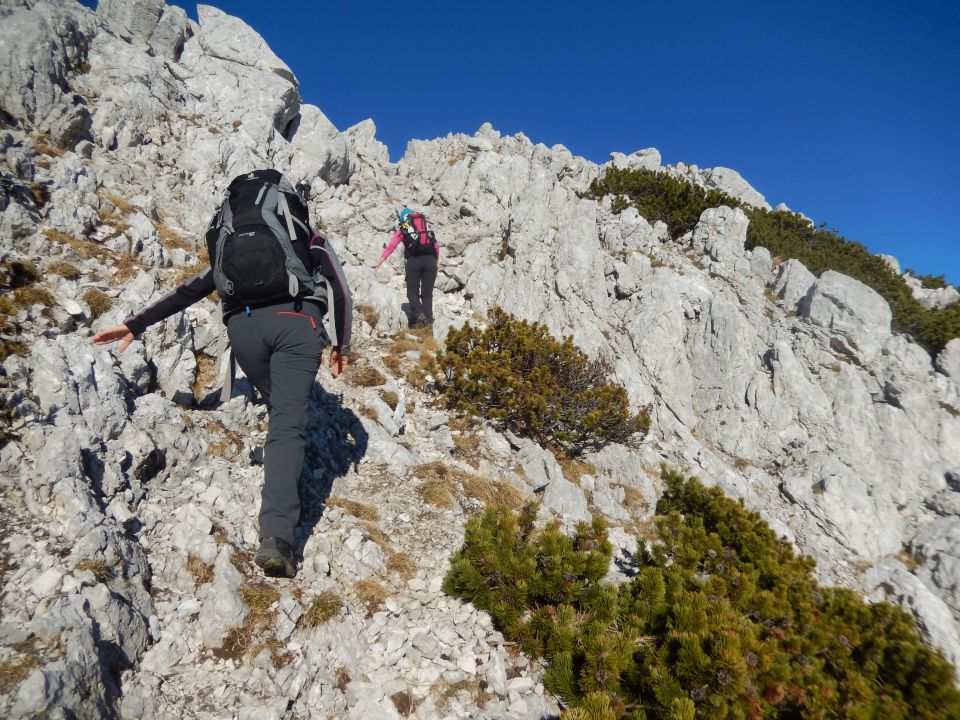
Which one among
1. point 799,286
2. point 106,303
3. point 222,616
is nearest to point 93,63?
point 106,303

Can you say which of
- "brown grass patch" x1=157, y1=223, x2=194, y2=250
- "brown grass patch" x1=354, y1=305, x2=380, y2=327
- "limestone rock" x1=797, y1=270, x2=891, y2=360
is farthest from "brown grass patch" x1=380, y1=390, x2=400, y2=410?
"limestone rock" x1=797, y1=270, x2=891, y2=360

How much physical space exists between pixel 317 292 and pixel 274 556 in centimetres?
238

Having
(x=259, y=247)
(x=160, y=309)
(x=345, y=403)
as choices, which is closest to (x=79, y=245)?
(x=160, y=309)

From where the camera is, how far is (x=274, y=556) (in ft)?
12.2

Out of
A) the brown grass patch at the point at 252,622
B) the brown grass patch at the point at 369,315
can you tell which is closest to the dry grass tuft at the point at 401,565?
Answer: the brown grass patch at the point at 252,622

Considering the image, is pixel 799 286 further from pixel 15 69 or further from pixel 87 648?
pixel 15 69

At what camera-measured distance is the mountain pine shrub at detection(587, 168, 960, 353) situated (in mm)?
18111

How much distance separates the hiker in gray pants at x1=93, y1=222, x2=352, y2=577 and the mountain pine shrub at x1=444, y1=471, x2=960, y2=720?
64.7 inches

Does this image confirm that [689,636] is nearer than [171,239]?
Yes

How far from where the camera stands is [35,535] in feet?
10.5

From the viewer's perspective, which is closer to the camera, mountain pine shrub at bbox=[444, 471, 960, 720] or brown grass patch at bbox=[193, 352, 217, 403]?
mountain pine shrub at bbox=[444, 471, 960, 720]

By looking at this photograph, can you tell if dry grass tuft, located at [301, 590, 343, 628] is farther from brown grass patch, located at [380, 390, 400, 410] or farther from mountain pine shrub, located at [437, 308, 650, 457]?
mountain pine shrub, located at [437, 308, 650, 457]

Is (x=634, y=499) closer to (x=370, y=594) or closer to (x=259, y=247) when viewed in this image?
(x=370, y=594)

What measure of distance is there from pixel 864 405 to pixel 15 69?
26.1 metres
